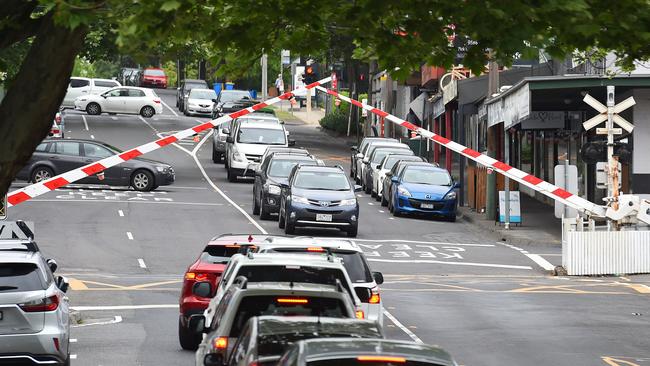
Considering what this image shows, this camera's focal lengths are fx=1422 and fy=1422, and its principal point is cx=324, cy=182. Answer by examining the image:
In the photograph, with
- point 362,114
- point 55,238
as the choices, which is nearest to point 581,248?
point 55,238

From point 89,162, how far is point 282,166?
284 inches

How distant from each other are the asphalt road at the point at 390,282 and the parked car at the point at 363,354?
24.9 ft

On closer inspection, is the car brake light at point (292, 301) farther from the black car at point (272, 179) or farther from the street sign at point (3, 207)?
the black car at point (272, 179)

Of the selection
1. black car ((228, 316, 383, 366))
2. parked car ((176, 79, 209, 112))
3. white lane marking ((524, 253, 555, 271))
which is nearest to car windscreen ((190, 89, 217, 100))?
parked car ((176, 79, 209, 112))

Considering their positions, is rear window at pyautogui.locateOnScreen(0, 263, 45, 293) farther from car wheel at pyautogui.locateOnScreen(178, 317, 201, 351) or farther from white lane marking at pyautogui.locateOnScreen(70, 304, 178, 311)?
white lane marking at pyautogui.locateOnScreen(70, 304, 178, 311)

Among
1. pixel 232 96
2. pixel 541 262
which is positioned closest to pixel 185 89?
pixel 232 96

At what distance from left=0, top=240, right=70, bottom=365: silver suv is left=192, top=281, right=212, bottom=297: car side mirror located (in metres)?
1.72

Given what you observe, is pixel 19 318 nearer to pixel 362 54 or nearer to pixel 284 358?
pixel 362 54

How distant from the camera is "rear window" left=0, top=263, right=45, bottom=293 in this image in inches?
601

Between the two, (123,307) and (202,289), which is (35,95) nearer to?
(202,289)

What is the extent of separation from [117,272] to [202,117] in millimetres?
50468

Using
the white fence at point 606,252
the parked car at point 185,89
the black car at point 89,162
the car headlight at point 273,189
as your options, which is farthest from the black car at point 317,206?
the parked car at point 185,89

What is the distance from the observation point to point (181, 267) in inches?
1144

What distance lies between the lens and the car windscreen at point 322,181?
3588 cm
